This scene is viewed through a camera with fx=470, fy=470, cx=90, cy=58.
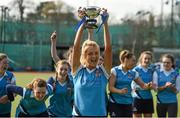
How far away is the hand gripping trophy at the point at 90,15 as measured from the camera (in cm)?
578

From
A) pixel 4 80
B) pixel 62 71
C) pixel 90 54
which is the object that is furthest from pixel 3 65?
pixel 90 54

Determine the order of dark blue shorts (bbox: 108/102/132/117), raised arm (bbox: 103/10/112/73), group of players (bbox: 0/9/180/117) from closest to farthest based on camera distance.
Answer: group of players (bbox: 0/9/180/117)
raised arm (bbox: 103/10/112/73)
dark blue shorts (bbox: 108/102/132/117)

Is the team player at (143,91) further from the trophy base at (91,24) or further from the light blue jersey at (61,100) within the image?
the trophy base at (91,24)

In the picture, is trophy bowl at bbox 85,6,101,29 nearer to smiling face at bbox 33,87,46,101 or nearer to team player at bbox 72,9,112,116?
team player at bbox 72,9,112,116

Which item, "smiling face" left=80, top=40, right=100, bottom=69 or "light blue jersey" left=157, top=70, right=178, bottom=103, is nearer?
"smiling face" left=80, top=40, right=100, bottom=69

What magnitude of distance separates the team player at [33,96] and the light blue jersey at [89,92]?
4.44 ft

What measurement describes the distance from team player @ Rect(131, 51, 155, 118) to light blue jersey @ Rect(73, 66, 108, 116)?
4238mm

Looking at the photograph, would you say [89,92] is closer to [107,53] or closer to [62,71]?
[107,53]

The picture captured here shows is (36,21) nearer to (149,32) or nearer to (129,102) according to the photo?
(149,32)

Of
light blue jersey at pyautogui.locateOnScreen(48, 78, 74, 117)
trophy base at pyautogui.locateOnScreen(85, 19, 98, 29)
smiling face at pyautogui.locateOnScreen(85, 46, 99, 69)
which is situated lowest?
light blue jersey at pyautogui.locateOnScreen(48, 78, 74, 117)

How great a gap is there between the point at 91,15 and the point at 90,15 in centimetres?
1

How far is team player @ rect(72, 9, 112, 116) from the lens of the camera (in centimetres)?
550

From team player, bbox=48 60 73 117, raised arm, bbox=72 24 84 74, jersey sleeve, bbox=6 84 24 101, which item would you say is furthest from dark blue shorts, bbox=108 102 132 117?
raised arm, bbox=72 24 84 74

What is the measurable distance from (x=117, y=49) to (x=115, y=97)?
42.3 metres
